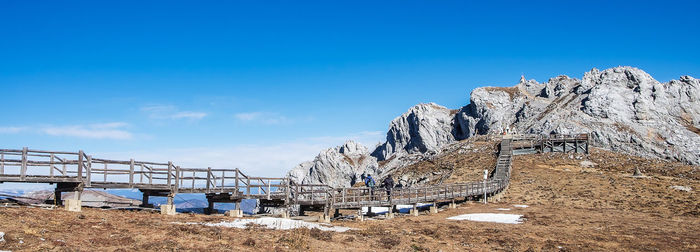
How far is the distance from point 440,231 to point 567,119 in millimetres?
69642

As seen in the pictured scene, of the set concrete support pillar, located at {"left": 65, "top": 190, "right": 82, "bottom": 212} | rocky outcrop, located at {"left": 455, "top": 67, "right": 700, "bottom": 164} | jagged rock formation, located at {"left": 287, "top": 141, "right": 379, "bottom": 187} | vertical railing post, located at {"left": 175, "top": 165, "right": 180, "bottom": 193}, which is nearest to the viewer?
concrete support pillar, located at {"left": 65, "top": 190, "right": 82, "bottom": 212}

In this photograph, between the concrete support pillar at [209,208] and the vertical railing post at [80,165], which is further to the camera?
the concrete support pillar at [209,208]

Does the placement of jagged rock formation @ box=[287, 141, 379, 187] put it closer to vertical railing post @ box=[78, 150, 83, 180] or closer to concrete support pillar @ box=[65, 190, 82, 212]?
vertical railing post @ box=[78, 150, 83, 180]

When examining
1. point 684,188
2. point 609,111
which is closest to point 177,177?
point 684,188

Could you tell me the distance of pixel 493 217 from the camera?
95.2 feet

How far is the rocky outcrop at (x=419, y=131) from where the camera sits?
129 meters

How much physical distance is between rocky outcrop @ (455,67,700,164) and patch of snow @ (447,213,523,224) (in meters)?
47.0

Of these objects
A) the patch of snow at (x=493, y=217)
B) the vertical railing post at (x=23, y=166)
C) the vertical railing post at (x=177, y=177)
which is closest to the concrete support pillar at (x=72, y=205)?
the vertical railing post at (x=23, y=166)

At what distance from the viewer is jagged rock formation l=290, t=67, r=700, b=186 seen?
76.2 metres

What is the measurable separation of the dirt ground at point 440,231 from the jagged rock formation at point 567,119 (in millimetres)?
37240

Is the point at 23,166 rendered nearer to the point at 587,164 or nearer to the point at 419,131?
the point at 587,164

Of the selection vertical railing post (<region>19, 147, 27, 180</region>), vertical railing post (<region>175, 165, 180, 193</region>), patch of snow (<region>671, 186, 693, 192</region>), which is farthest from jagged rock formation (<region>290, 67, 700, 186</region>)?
vertical railing post (<region>19, 147, 27, 180</region>)

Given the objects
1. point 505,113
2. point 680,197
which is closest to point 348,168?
point 505,113

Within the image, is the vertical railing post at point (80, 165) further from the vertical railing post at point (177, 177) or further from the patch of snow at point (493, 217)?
the patch of snow at point (493, 217)
